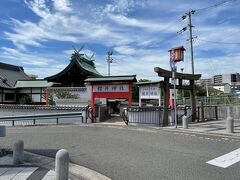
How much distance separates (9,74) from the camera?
44594mm

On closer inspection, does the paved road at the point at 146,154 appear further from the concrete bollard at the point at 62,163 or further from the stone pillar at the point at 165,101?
the stone pillar at the point at 165,101

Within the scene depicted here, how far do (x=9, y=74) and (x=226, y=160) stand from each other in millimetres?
40998

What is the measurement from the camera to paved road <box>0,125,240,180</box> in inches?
286

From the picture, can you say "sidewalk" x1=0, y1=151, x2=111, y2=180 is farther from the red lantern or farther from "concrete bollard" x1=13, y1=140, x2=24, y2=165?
the red lantern

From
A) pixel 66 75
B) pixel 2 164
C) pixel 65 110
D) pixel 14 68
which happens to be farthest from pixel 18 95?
pixel 2 164

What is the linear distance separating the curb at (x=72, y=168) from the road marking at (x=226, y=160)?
10.6ft

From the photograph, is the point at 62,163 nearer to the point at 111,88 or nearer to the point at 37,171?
the point at 37,171

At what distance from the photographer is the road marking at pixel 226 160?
26.8 feet

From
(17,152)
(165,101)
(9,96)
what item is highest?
(9,96)

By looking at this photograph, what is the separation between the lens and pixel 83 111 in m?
23.5

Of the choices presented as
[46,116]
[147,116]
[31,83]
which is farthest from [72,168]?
[31,83]

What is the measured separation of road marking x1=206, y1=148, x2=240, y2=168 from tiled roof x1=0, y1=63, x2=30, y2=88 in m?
35.1

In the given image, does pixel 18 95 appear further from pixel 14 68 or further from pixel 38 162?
pixel 38 162

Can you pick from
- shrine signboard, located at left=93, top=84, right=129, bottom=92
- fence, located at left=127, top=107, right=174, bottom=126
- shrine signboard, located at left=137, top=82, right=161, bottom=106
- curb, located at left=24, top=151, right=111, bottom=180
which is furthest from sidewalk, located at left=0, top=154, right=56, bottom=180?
shrine signboard, located at left=137, top=82, right=161, bottom=106
